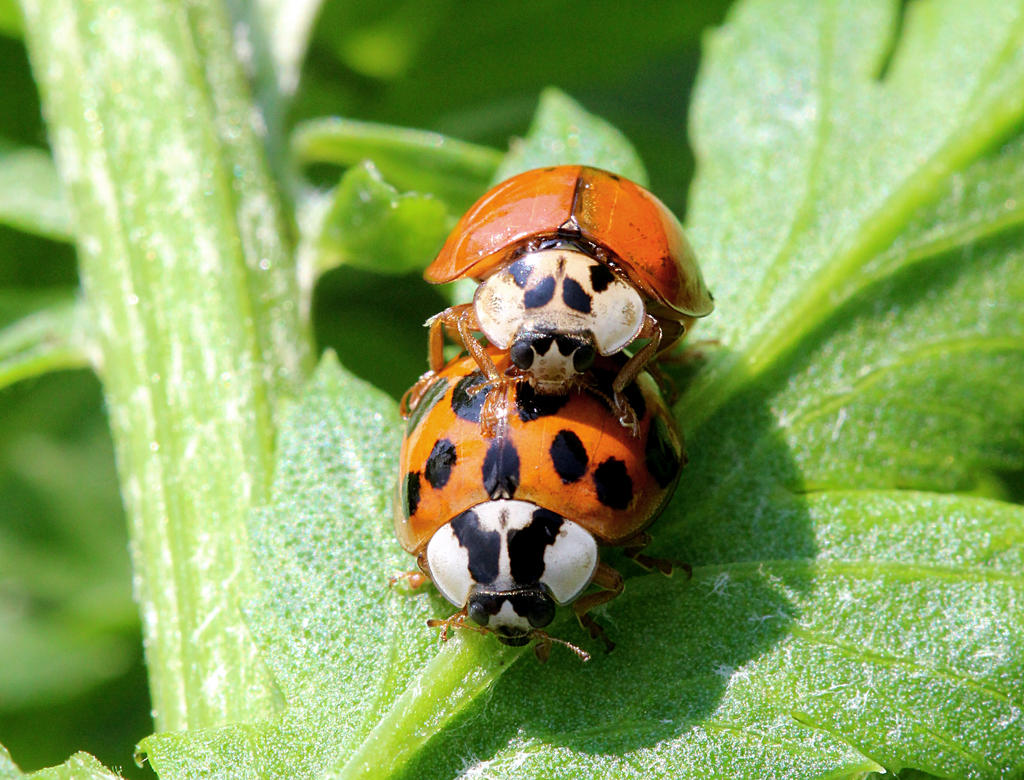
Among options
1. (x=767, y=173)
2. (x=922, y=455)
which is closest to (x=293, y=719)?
(x=922, y=455)

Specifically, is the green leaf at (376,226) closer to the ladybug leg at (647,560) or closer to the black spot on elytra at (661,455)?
the black spot on elytra at (661,455)

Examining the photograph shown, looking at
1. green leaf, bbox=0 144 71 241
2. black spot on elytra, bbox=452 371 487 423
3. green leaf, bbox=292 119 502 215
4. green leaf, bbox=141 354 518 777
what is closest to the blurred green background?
green leaf, bbox=0 144 71 241

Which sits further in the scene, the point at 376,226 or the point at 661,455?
the point at 376,226

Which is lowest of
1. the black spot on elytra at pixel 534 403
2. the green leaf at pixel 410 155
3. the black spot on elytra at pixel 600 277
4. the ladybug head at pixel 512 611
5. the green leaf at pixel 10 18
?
the ladybug head at pixel 512 611

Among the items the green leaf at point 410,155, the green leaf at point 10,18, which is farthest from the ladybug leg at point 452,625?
the green leaf at point 10,18

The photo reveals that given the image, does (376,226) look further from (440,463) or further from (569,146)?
(440,463)

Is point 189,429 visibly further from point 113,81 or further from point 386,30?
point 386,30

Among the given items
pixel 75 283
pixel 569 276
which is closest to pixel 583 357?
pixel 569 276
